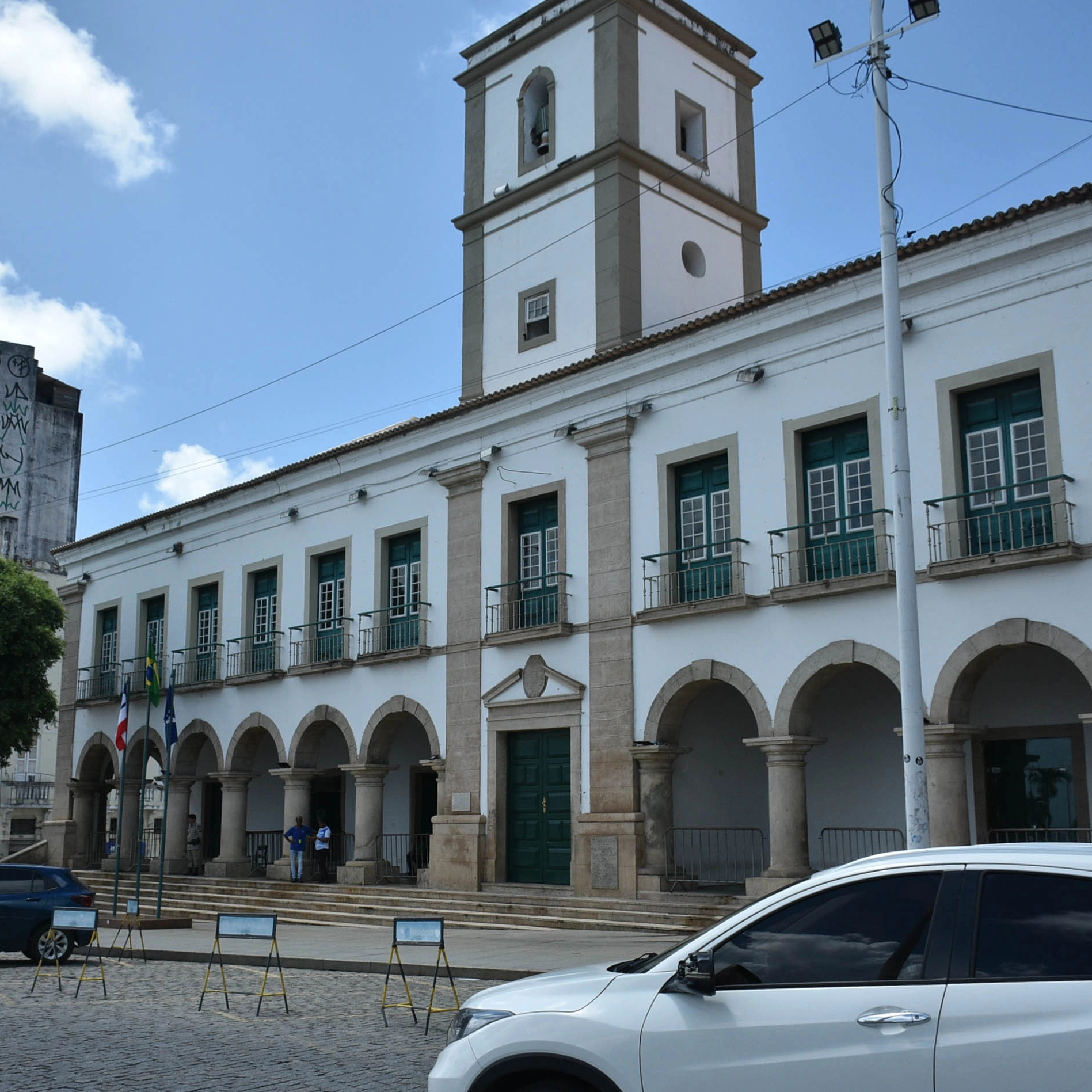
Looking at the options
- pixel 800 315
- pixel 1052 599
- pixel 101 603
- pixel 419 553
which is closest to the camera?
pixel 1052 599

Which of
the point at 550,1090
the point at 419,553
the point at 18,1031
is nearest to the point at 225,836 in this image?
the point at 419,553

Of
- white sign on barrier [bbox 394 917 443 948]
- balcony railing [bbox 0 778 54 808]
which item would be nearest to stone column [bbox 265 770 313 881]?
white sign on barrier [bbox 394 917 443 948]

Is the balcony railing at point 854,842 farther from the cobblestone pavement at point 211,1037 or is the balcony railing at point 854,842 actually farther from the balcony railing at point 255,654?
the balcony railing at point 255,654

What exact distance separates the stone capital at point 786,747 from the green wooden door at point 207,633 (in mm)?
14677

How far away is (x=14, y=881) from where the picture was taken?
16047 mm

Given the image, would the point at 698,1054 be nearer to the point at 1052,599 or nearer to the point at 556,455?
the point at 1052,599

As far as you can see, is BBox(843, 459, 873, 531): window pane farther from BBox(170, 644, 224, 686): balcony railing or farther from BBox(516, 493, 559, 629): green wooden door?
BBox(170, 644, 224, 686): balcony railing

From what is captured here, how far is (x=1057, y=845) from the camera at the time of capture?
4582 millimetres

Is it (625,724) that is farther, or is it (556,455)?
(556,455)

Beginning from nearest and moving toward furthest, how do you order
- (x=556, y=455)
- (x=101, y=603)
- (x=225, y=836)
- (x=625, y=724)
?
(x=625, y=724) < (x=556, y=455) < (x=225, y=836) < (x=101, y=603)

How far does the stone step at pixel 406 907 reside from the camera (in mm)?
18203

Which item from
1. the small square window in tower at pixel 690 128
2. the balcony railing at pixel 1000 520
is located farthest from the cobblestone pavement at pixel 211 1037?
the small square window in tower at pixel 690 128

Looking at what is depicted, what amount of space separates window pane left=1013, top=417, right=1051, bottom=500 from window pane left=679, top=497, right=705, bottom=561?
→ 16.2 feet

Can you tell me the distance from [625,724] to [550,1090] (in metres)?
15.2
